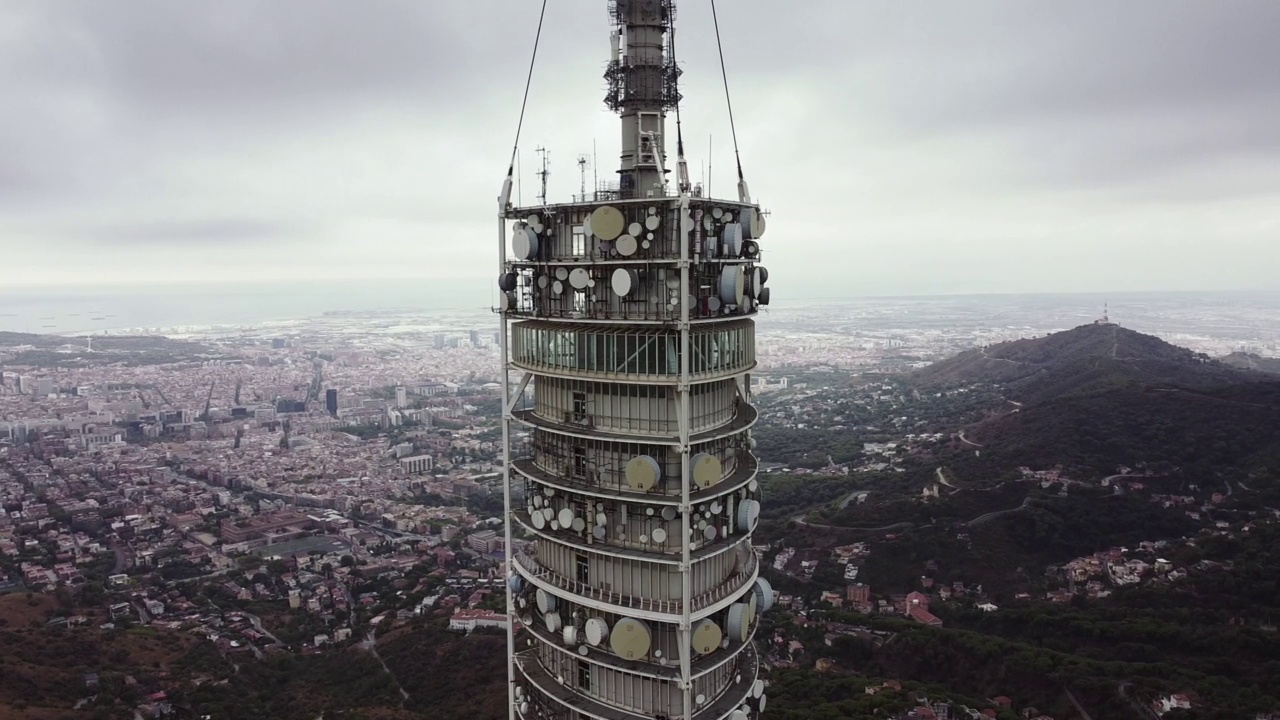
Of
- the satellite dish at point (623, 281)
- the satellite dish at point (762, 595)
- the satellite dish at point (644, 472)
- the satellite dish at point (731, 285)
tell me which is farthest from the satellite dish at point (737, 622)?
the satellite dish at point (623, 281)

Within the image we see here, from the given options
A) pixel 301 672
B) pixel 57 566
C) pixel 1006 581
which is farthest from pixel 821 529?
pixel 57 566

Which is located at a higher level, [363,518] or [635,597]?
[635,597]

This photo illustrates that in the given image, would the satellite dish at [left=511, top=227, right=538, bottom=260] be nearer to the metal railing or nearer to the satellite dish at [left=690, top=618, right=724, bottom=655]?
the metal railing

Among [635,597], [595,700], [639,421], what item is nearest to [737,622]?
[635,597]

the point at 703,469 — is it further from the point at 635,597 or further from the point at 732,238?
the point at 732,238

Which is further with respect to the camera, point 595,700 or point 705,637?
point 595,700

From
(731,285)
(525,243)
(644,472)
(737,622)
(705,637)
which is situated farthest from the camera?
(737,622)
